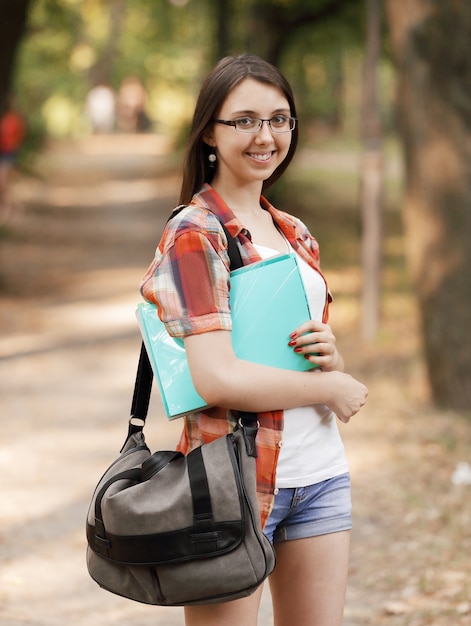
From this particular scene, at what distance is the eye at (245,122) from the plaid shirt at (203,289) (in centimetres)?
17

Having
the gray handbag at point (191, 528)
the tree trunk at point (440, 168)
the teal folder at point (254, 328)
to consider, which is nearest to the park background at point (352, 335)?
the tree trunk at point (440, 168)

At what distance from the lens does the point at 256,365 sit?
221cm

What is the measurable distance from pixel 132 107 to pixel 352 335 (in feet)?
111

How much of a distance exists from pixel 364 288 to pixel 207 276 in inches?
334

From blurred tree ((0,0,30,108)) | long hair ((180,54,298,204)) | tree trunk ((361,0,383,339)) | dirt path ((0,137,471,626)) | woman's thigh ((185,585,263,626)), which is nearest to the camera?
woman's thigh ((185,585,263,626))

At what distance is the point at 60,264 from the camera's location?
48.2 ft

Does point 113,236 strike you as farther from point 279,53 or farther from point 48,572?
point 48,572

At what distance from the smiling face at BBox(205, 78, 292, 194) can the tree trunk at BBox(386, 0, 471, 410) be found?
16.4 feet

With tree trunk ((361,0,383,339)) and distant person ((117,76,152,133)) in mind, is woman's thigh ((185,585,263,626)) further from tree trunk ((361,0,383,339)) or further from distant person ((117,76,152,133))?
distant person ((117,76,152,133))

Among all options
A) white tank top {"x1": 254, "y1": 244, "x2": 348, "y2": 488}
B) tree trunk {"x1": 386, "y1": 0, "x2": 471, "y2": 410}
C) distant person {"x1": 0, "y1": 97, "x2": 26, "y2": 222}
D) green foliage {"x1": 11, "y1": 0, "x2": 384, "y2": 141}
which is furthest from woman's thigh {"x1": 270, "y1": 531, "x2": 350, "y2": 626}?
distant person {"x1": 0, "y1": 97, "x2": 26, "y2": 222}

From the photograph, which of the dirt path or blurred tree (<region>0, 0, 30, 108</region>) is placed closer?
the dirt path

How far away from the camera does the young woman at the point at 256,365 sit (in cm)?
217

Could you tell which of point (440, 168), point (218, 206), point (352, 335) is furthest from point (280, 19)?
point (218, 206)

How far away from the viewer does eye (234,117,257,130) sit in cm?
237
